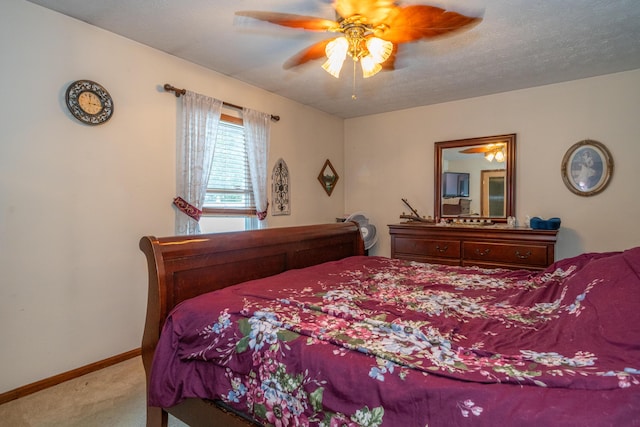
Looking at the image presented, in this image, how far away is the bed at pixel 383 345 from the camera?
85 cm

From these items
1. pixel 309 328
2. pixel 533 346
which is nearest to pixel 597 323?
pixel 533 346

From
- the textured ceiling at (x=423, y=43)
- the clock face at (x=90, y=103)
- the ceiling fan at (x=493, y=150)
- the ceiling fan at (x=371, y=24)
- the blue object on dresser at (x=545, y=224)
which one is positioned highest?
the textured ceiling at (x=423, y=43)

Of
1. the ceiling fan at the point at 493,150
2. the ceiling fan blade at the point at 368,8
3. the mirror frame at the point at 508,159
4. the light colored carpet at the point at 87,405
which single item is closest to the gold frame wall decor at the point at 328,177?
the mirror frame at the point at 508,159

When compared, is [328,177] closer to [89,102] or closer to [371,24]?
[371,24]

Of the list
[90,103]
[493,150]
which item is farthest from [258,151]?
[493,150]

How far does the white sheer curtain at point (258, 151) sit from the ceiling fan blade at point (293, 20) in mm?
1304

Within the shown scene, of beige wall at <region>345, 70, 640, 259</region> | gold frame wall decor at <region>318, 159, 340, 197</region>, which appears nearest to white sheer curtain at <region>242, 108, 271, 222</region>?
gold frame wall decor at <region>318, 159, 340, 197</region>

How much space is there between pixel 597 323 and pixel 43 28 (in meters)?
3.34

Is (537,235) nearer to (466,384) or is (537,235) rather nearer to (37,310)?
(466,384)

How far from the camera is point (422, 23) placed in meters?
2.16

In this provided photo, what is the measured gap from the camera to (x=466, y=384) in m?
0.88

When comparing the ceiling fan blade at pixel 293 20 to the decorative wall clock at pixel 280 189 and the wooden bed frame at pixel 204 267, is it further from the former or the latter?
the decorative wall clock at pixel 280 189

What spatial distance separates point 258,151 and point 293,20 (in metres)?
1.64

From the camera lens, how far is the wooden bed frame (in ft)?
4.88
